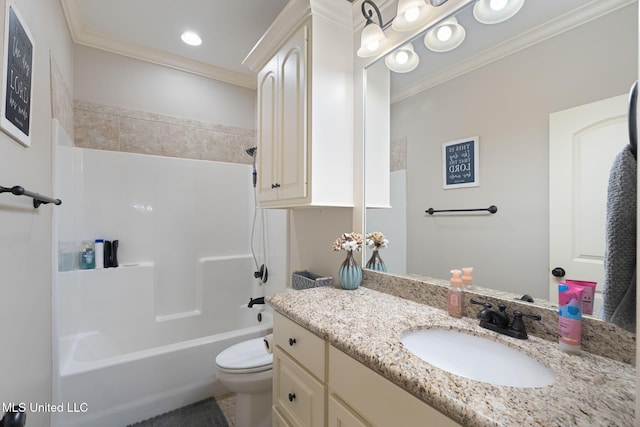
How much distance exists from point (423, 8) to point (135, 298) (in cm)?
275

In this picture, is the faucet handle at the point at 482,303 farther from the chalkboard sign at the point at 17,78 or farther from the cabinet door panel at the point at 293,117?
the chalkboard sign at the point at 17,78

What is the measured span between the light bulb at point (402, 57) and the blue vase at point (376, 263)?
0.98 metres

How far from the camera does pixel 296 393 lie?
1.05 m

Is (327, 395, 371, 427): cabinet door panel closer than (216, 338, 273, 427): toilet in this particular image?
Yes

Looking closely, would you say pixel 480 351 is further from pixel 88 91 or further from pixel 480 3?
pixel 88 91

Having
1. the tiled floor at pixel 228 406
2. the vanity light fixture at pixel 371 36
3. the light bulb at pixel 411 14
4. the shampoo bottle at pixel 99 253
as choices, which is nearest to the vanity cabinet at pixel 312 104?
the vanity light fixture at pixel 371 36

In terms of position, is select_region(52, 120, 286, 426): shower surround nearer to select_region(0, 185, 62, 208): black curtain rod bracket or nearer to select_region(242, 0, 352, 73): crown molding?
select_region(0, 185, 62, 208): black curtain rod bracket

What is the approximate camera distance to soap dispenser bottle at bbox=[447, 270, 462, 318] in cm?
101

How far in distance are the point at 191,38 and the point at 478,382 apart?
276 centimetres

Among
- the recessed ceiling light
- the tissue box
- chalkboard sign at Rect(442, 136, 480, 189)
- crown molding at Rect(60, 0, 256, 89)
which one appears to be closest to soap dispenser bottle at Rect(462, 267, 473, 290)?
chalkboard sign at Rect(442, 136, 480, 189)

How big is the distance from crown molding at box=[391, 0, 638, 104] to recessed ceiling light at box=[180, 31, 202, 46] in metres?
1.82

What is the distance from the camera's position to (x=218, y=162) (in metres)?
2.74

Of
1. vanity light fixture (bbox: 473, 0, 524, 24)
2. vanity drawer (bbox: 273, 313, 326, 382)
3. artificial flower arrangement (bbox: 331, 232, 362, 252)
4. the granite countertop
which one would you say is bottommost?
vanity drawer (bbox: 273, 313, 326, 382)

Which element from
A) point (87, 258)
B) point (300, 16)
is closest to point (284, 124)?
point (300, 16)
